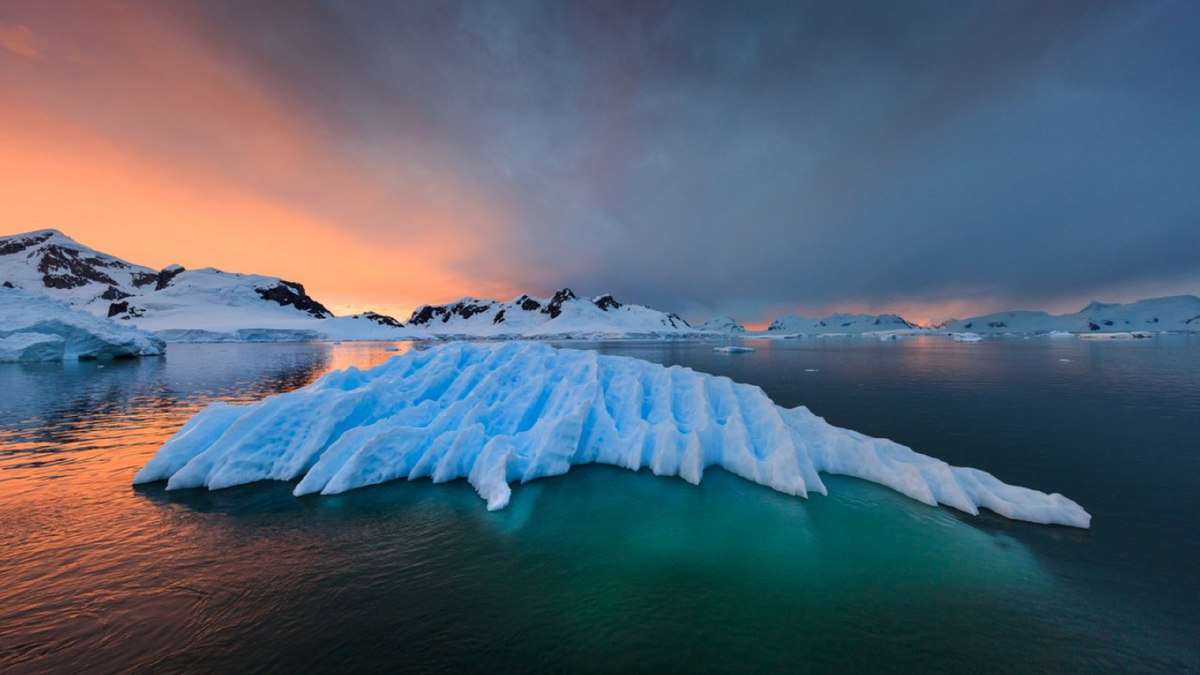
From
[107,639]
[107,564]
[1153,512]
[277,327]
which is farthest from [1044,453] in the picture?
[277,327]

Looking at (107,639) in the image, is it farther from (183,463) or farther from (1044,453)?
(1044,453)

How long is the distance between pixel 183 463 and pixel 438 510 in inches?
295

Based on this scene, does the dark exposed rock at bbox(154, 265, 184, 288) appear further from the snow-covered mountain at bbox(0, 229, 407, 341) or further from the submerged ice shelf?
the submerged ice shelf

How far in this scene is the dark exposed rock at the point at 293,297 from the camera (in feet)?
537

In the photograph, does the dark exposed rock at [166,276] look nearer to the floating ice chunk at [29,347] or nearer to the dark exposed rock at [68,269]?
the dark exposed rock at [68,269]

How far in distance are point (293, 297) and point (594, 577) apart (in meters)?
217

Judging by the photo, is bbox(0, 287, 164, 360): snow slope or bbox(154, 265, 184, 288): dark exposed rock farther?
bbox(154, 265, 184, 288): dark exposed rock

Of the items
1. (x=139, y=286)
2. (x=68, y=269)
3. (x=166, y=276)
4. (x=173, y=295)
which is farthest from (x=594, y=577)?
(x=68, y=269)

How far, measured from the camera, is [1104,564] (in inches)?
256

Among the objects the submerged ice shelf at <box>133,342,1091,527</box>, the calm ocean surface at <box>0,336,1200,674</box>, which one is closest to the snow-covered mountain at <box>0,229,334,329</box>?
the submerged ice shelf at <box>133,342,1091,527</box>

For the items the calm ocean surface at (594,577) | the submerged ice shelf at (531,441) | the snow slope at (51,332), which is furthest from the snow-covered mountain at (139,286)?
the calm ocean surface at (594,577)

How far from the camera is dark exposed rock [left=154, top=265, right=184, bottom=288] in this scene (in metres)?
162

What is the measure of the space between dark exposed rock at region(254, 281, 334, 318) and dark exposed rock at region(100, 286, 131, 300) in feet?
155

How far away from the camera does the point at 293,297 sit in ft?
568
